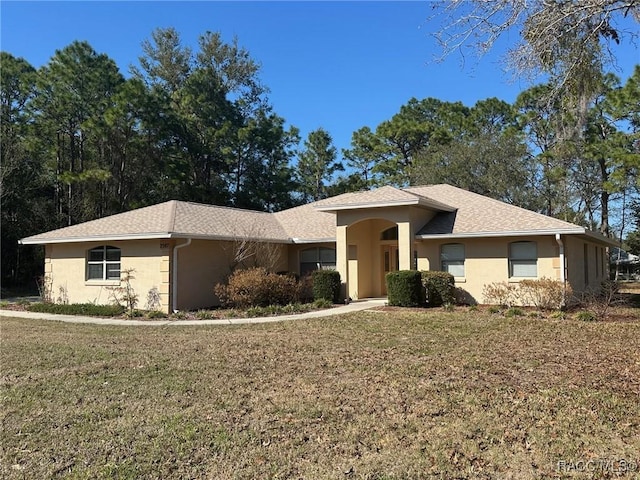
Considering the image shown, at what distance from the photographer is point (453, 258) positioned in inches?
724

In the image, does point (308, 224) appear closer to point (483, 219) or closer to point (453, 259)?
point (453, 259)

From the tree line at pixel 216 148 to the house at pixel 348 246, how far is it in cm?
942

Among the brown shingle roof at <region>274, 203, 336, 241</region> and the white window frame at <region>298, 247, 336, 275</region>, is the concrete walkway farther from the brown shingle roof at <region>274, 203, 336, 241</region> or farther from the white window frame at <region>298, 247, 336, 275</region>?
the brown shingle roof at <region>274, 203, 336, 241</region>

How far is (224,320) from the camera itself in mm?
14664

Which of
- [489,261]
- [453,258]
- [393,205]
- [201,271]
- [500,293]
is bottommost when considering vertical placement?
[500,293]

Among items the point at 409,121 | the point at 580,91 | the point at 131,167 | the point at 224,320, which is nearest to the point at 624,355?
the point at 580,91

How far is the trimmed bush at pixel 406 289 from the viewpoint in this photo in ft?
55.3

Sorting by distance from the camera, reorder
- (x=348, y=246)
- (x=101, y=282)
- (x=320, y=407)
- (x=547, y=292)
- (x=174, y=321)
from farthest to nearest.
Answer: (x=348, y=246) < (x=101, y=282) < (x=547, y=292) < (x=174, y=321) < (x=320, y=407)

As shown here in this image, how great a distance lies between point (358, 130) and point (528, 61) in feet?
125

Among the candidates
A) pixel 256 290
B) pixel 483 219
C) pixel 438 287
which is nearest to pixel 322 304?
pixel 256 290

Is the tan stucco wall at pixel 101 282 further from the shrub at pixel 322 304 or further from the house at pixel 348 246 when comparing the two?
the shrub at pixel 322 304

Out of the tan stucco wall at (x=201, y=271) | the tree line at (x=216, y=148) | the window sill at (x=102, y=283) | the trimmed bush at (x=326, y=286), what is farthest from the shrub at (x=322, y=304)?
the tree line at (x=216, y=148)

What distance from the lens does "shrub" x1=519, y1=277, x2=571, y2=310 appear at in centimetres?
1519

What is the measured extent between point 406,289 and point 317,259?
5825mm
